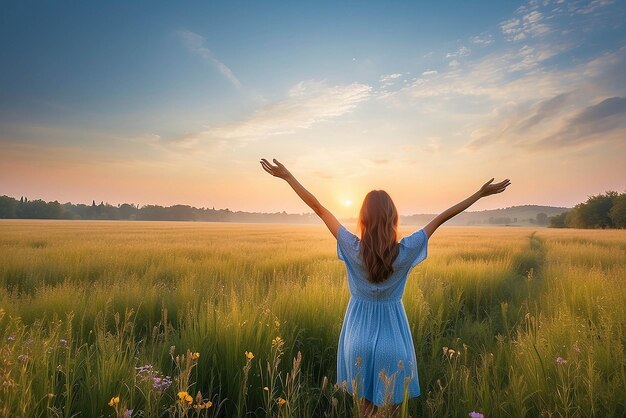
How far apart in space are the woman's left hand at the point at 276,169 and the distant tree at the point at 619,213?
72.3 metres

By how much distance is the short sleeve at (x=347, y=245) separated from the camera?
286 cm

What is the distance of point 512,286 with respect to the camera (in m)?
8.59

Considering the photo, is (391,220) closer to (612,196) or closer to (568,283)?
(568,283)

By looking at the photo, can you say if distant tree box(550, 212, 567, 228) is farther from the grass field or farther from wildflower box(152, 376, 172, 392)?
wildflower box(152, 376, 172, 392)

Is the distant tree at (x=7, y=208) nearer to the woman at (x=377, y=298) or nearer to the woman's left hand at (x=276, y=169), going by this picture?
the woman's left hand at (x=276, y=169)

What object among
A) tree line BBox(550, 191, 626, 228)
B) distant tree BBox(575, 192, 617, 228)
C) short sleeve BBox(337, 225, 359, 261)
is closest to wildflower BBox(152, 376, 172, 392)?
short sleeve BBox(337, 225, 359, 261)

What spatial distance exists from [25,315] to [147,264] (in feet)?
18.2

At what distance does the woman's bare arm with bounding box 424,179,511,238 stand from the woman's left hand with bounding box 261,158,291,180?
4.00 ft

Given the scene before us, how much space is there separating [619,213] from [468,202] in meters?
72.3

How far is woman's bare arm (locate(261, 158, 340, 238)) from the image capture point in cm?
308

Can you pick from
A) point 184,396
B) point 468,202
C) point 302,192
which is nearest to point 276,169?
point 302,192

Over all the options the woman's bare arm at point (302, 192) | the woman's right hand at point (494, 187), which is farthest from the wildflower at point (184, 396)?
the woman's right hand at point (494, 187)

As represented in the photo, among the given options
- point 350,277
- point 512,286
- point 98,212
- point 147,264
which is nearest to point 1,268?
point 147,264

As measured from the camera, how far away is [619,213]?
58.4 m
